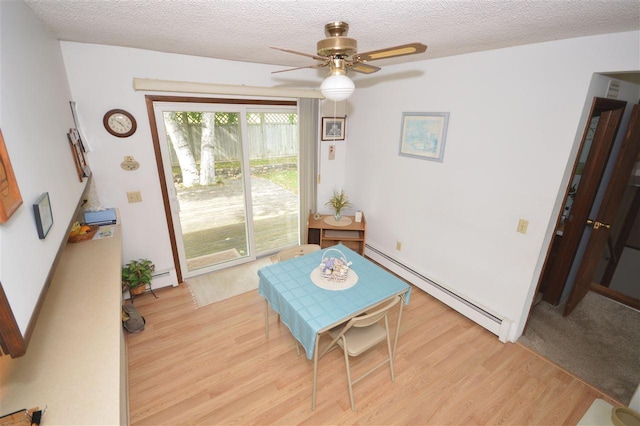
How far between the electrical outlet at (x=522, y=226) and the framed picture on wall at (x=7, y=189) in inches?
117

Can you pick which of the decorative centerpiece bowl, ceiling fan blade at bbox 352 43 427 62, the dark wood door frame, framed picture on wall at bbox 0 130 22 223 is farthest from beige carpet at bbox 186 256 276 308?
the dark wood door frame

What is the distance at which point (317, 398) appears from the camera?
2053 mm

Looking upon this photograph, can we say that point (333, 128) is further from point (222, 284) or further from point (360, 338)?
point (360, 338)

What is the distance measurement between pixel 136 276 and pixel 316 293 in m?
2.03

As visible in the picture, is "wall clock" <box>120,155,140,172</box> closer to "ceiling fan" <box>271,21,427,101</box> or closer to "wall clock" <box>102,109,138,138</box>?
"wall clock" <box>102,109,138,138</box>

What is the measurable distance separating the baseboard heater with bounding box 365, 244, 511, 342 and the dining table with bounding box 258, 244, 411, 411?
103 centimetres

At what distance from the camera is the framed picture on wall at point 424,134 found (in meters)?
2.77

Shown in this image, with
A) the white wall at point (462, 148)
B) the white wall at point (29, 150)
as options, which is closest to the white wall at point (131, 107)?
the white wall at point (462, 148)

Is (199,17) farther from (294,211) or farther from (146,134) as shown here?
(294,211)

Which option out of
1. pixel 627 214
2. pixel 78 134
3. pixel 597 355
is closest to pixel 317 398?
pixel 597 355

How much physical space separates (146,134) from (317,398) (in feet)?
9.17

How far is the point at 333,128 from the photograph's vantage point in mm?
3848

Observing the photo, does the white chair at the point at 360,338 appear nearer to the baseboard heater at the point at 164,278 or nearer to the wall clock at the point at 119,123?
the baseboard heater at the point at 164,278

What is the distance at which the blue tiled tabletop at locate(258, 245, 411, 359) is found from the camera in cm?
177
